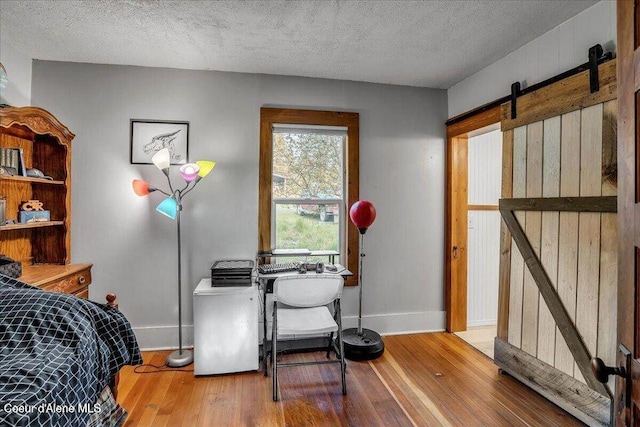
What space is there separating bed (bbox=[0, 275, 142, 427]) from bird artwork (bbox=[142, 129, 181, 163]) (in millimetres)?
1549

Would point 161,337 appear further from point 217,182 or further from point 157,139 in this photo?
point 157,139

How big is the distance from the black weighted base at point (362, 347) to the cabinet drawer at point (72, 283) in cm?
222

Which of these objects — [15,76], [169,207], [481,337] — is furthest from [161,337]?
[481,337]

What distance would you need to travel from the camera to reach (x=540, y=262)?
2.38 m

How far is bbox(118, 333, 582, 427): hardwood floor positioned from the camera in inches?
82.1

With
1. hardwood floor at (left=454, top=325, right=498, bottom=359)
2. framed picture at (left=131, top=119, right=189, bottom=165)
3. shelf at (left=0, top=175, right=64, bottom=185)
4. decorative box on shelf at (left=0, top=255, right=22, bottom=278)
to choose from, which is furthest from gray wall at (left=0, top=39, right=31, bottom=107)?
hardwood floor at (left=454, top=325, right=498, bottom=359)

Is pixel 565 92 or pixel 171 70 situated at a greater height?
pixel 171 70

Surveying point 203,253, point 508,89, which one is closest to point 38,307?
point 203,253

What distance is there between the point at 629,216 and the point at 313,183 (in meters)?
2.71

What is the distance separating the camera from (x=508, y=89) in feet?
9.07

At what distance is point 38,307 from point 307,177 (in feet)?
7.61

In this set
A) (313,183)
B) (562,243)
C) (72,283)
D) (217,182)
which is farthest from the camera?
(313,183)

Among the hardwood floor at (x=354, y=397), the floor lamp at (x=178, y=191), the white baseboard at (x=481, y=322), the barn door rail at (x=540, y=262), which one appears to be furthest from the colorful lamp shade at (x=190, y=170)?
the white baseboard at (x=481, y=322)

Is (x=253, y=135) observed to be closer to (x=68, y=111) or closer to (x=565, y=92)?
(x=68, y=111)
